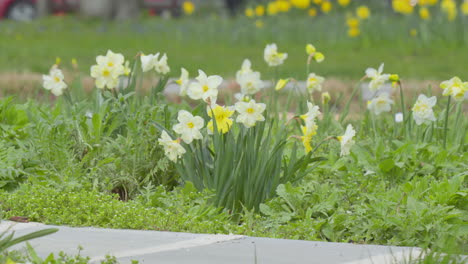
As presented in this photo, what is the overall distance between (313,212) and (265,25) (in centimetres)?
1048

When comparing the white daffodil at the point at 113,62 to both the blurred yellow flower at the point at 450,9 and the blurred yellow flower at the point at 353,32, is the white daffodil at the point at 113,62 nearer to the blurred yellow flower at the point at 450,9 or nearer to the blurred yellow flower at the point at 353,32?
the blurred yellow flower at the point at 353,32

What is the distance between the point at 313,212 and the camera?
3.49m

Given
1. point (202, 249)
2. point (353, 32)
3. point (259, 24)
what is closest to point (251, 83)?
point (202, 249)

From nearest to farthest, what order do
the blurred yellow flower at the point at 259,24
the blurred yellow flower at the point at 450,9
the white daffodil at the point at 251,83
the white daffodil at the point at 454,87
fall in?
the white daffodil at the point at 454,87 → the white daffodil at the point at 251,83 → the blurred yellow flower at the point at 450,9 → the blurred yellow flower at the point at 259,24

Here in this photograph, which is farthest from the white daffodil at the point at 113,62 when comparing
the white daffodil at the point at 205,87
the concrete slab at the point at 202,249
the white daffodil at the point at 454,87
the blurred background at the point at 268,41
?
the blurred background at the point at 268,41

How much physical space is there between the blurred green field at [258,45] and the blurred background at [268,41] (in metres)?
0.01

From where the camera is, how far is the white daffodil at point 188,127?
11.4ft

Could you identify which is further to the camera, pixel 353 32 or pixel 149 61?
pixel 353 32

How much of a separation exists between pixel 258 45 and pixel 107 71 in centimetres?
872

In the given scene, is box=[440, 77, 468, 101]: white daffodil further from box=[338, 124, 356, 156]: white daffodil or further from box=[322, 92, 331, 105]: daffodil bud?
box=[322, 92, 331, 105]: daffodil bud

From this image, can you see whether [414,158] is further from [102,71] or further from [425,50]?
[425,50]

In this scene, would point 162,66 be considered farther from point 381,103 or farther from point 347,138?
point 347,138

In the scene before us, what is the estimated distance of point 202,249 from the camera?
2.72m

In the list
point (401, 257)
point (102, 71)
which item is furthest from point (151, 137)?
point (401, 257)
